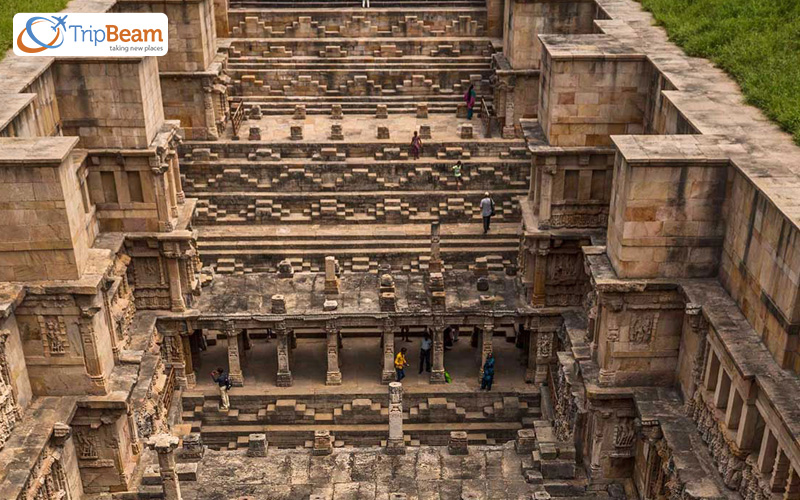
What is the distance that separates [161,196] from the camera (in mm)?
27469

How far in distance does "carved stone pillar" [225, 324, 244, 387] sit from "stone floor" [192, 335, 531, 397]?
327 mm

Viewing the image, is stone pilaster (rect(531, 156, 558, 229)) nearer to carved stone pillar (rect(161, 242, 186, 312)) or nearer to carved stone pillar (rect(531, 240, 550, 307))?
carved stone pillar (rect(531, 240, 550, 307))

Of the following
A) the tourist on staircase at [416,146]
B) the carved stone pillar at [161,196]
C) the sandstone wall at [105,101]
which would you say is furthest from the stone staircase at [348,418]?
the tourist on staircase at [416,146]

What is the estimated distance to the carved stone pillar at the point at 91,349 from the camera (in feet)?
71.1

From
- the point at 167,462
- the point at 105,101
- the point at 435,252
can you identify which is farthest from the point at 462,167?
the point at 167,462

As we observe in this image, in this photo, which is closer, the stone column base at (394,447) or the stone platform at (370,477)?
the stone platform at (370,477)

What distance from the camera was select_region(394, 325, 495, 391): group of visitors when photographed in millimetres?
29453

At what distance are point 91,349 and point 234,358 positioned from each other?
7722 millimetres

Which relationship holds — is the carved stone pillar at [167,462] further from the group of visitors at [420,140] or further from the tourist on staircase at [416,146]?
the tourist on staircase at [416,146]

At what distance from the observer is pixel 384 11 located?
137 feet

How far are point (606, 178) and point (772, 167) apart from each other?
784 cm

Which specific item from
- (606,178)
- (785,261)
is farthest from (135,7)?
(785,261)

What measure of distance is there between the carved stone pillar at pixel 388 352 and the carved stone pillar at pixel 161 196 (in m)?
7.55

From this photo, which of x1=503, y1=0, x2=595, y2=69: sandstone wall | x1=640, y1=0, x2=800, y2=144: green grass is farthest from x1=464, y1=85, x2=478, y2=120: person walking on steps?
x1=640, y1=0, x2=800, y2=144: green grass
